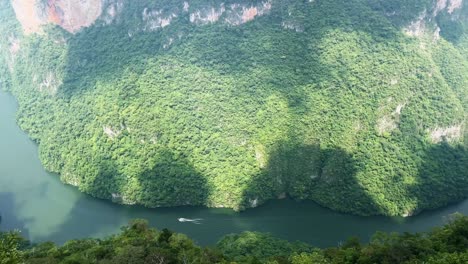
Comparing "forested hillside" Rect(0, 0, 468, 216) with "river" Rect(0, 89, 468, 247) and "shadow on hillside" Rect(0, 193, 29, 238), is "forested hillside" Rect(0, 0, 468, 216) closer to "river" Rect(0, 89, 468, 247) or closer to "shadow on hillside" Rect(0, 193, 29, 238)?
"river" Rect(0, 89, 468, 247)

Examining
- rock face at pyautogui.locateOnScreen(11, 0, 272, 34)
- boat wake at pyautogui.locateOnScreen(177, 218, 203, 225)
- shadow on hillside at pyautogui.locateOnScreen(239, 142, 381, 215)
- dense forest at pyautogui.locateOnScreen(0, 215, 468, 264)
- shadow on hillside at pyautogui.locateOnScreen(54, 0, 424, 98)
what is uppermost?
rock face at pyautogui.locateOnScreen(11, 0, 272, 34)

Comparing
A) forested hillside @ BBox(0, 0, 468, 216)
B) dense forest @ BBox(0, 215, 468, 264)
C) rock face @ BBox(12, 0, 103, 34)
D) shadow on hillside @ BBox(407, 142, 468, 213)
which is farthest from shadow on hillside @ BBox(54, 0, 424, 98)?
dense forest @ BBox(0, 215, 468, 264)

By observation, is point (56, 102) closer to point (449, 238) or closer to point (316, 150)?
point (316, 150)

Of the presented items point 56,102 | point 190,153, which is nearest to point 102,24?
A: point 56,102

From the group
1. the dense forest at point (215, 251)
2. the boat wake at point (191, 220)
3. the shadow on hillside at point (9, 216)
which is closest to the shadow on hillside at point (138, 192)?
the boat wake at point (191, 220)

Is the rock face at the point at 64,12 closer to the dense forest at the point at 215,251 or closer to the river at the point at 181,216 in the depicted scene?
the river at the point at 181,216
